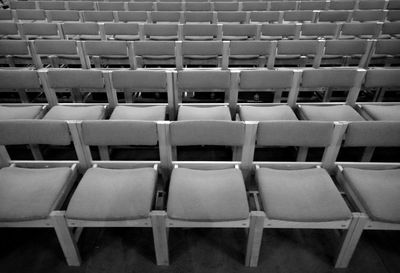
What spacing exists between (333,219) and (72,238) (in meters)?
1.70

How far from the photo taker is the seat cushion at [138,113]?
A: 2635mm

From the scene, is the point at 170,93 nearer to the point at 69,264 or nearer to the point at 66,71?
the point at 66,71

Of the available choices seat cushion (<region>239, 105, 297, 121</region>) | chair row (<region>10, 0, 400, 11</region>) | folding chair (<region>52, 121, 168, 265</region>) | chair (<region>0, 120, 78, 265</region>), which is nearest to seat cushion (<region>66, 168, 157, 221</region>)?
folding chair (<region>52, 121, 168, 265</region>)

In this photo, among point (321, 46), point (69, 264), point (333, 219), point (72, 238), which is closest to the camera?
point (333, 219)

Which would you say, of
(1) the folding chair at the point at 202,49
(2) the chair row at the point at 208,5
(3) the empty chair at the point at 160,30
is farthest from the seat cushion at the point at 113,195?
(2) the chair row at the point at 208,5

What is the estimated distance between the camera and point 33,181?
1934 mm

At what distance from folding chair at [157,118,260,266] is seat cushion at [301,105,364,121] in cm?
102

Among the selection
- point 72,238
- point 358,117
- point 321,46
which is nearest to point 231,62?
point 321,46

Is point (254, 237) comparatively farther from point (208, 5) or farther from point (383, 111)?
point (208, 5)

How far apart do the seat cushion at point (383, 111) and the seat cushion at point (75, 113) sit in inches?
105

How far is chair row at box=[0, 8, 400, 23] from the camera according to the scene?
4.66m

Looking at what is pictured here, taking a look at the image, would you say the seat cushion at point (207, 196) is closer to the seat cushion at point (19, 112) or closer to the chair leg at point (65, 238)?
the chair leg at point (65, 238)

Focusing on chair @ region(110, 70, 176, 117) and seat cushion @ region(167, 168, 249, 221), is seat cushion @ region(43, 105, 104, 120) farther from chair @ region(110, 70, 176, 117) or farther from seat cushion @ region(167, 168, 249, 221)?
seat cushion @ region(167, 168, 249, 221)

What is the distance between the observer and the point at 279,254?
6.71 feet
